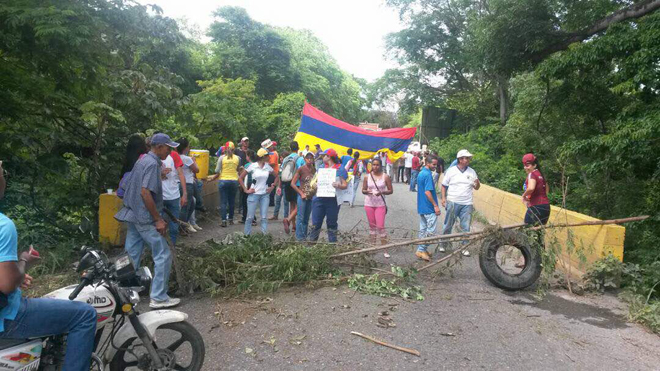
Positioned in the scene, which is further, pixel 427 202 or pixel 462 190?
pixel 427 202

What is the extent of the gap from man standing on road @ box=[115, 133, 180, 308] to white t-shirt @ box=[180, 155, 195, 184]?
3409mm

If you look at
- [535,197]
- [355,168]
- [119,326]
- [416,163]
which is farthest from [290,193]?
[416,163]

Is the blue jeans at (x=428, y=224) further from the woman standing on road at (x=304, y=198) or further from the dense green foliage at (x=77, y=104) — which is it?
the dense green foliage at (x=77, y=104)

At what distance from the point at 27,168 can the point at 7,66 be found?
5.49ft

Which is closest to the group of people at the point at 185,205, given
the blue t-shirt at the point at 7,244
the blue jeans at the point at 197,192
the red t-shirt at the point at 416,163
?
the blue t-shirt at the point at 7,244

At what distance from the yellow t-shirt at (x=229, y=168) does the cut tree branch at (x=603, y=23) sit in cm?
784

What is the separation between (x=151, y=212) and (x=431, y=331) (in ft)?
10.2

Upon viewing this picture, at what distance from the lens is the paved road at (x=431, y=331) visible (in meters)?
4.16

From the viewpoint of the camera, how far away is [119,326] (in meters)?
3.32

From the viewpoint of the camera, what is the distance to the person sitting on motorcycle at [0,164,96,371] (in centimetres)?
241

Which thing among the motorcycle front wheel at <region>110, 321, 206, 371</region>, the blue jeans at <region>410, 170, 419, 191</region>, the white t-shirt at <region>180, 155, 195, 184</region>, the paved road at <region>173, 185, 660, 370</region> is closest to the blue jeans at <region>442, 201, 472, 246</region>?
the paved road at <region>173, 185, 660, 370</region>

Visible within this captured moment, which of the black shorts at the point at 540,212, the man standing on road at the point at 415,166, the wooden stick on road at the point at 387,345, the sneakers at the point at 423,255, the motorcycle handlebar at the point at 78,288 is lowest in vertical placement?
the wooden stick on road at the point at 387,345

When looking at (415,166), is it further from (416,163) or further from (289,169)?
(289,169)

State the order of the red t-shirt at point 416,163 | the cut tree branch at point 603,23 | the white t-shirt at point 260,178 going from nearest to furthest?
the white t-shirt at point 260,178, the cut tree branch at point 603,23, the red t-shirt at point 416,163
